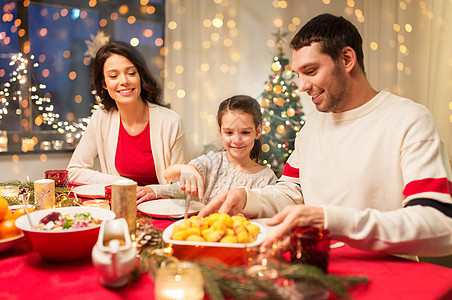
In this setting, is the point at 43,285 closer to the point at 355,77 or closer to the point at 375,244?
the point at 375,244

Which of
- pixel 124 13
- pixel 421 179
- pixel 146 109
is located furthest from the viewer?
pixel 124 13

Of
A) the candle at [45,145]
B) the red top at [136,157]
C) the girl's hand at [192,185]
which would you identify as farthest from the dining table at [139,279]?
the candle at [45,145]

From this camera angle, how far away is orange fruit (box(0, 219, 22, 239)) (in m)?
1.03

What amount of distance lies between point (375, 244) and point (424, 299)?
23 cm

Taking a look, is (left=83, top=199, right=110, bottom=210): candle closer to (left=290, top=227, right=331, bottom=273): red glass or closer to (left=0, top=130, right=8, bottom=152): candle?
(left=290, top=227, right=331, bottom=273): red glass

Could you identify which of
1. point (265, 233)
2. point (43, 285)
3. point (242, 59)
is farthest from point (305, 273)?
point (242, 59)

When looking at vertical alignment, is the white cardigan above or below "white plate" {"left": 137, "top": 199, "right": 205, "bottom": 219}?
above

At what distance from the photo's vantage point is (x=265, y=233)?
0.98 m

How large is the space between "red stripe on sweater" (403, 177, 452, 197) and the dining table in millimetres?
237

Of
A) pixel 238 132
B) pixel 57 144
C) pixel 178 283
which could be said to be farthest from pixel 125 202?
pixel 57 144

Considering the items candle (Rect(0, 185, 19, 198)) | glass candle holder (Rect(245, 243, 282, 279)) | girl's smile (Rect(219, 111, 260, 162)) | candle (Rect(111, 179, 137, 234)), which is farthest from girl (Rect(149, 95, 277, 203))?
glass candle holder (Rect(245, 243, 282, 279))

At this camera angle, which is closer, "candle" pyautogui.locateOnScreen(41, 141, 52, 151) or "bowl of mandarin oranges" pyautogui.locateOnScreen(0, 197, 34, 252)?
"bowl of mandarin oranges" pyautogui.locateOnScreen(0, 197, 34, 252)

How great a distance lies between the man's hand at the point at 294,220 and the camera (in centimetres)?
94

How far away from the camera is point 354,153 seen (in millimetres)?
1406
